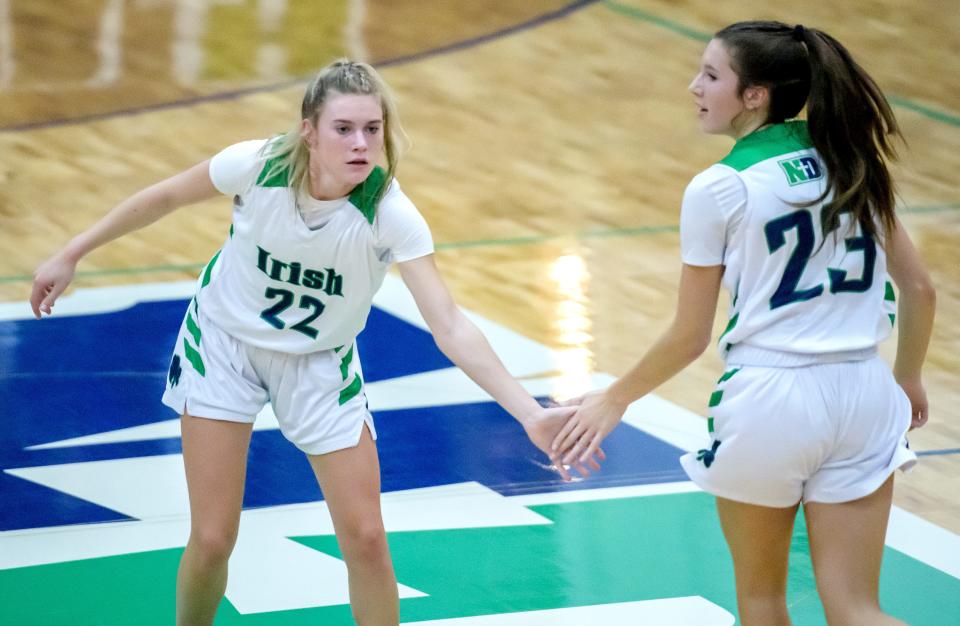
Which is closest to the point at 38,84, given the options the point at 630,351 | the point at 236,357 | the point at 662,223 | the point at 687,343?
the point at 662,223

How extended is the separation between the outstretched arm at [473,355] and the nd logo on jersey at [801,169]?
0.82m

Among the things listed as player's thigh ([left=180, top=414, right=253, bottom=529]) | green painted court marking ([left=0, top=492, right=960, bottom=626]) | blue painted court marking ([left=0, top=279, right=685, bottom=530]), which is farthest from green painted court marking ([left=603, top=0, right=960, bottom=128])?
player's thigh ([left=180, top=414, right=253, bottom=529])

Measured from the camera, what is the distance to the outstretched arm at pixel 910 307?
322cm

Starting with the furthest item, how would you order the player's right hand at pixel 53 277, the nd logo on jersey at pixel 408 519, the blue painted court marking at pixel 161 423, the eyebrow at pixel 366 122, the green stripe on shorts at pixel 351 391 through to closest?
the blue painted court marking at pixel 161 423, the nd logo on jersey at pixel 408 519, the player's right hand at pixel 53 277, the green stripe on shorts at pixel 351 391, the eyebrow at pixel 366 122

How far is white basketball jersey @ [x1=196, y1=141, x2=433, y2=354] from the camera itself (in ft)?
11.7

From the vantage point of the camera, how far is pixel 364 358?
6613 mm

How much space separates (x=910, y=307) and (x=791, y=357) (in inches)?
15.4

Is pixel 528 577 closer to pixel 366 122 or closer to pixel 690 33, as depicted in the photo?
pixel 366 122

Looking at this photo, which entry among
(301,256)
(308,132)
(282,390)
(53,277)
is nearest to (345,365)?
(282,390)

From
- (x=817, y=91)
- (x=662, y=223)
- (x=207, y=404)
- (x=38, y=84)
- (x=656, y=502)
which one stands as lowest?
(x=38, y=84)

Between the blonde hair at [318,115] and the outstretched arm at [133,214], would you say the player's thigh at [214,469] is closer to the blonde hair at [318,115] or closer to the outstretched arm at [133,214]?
the outstretched arm at [133,214]

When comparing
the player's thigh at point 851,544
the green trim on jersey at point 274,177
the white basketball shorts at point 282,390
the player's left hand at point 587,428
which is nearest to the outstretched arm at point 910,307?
the player's thigh at point 851,544

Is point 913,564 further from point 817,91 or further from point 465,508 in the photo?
point 817,91

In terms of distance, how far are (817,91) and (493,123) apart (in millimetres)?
7139
